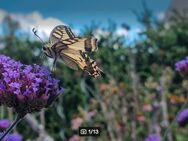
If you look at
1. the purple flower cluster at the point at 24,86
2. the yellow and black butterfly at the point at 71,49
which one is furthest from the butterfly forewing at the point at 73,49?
the purple flower cluster at the point at 24,86

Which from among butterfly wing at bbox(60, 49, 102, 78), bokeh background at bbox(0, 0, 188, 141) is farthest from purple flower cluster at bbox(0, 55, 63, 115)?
bokeh background at bbox(0, 0, 188, 141)

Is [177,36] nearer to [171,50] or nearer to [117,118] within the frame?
[171,50]

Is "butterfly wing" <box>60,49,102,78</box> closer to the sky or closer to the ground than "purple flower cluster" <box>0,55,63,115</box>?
closer to the sky

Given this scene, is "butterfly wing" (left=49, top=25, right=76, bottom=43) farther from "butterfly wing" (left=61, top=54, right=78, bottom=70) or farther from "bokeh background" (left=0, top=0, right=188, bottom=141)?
"bokeh background" (left=0, top=0, right=188, bottom=141)

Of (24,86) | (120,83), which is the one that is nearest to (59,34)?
(24,86)

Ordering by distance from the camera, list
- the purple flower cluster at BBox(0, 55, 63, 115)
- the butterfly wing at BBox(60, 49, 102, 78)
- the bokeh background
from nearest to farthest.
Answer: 1. the purple flower cluster at BBox(0, 55, 63, 115)
2. the butterfly wing at BBox(60, 49, 102, 78)
3. the bokeh background

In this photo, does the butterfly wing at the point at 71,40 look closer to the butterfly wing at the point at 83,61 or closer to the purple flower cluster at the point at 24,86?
the butterfly wing at the point at 83,61

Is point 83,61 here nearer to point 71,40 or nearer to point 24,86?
point 71,40

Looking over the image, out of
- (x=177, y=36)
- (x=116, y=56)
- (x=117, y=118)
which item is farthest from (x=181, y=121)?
(x=177, y=36)
